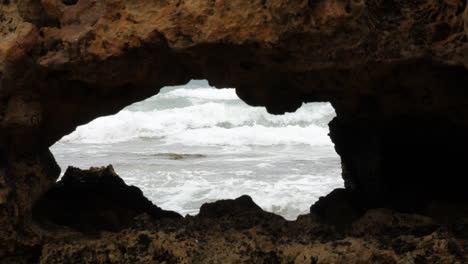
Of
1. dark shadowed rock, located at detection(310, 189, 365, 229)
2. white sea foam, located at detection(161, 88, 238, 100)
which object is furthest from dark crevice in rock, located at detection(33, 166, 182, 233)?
white sea foam, located at detection(161, 88, 238, 100)

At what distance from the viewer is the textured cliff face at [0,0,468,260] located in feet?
8.54

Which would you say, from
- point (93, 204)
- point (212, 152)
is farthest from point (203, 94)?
point (93, 204)

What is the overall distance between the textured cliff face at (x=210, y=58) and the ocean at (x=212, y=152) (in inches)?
160

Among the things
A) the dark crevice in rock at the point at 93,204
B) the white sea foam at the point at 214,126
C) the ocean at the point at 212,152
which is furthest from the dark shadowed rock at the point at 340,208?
the white sea foam at the point at 214,126

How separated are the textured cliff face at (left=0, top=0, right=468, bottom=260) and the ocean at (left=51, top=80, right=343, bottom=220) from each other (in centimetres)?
407

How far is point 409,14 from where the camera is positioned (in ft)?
8.49

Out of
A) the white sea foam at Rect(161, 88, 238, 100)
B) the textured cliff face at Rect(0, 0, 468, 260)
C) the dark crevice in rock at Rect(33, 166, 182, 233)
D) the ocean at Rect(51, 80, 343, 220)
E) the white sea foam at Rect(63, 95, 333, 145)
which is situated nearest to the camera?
the textured cliff face at Rect(0, 0, 468, 260)

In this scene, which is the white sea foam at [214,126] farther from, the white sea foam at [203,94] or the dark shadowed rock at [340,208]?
the dark shadowed rock at [340,208]

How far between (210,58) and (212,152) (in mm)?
11261

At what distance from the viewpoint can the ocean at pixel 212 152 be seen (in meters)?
8.62

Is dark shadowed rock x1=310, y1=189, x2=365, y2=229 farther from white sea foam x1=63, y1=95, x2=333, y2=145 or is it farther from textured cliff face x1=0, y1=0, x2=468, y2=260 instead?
white sea foam x1=63, y1=95, x2=333, y2=145

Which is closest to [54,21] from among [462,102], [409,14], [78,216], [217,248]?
[78,216]

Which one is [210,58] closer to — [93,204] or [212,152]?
[93,204]

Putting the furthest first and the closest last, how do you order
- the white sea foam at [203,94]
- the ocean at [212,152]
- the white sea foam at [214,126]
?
the white sea foam at [203,94], the white sea foam at [214,126], the ocean at [212,152]
